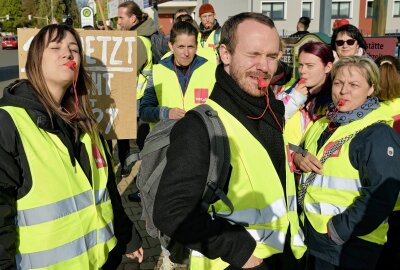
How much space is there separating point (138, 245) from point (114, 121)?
1163mm

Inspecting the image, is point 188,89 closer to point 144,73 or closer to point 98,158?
point 144,73

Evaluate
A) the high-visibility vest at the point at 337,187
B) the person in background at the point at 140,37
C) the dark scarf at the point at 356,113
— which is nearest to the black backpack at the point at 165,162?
the high-visibility vest at the point at 337,187

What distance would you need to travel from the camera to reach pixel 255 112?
74.2 inches

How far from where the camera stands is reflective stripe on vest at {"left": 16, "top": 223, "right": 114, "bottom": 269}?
6.17 ft

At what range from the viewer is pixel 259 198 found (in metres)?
1.81

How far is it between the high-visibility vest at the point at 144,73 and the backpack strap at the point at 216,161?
3.51 m

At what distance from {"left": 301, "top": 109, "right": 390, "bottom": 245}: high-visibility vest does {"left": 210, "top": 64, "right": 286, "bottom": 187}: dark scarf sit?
27.0 inches

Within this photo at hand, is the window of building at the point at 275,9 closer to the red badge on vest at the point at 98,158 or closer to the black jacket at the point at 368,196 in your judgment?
the black jacket at the point at 368,196

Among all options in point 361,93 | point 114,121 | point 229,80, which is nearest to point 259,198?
point 229,80

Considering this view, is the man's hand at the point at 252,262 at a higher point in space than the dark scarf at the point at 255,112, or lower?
lower

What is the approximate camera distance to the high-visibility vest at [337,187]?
2.48 meters

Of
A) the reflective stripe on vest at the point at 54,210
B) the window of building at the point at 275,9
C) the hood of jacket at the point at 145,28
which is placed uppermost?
the window of building at the point at 275,9

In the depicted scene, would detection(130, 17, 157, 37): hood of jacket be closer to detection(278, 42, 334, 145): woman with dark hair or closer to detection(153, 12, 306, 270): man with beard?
detection(278, 42, 334, 145): woman with dark hair

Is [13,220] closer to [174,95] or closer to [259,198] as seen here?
[259,198]
